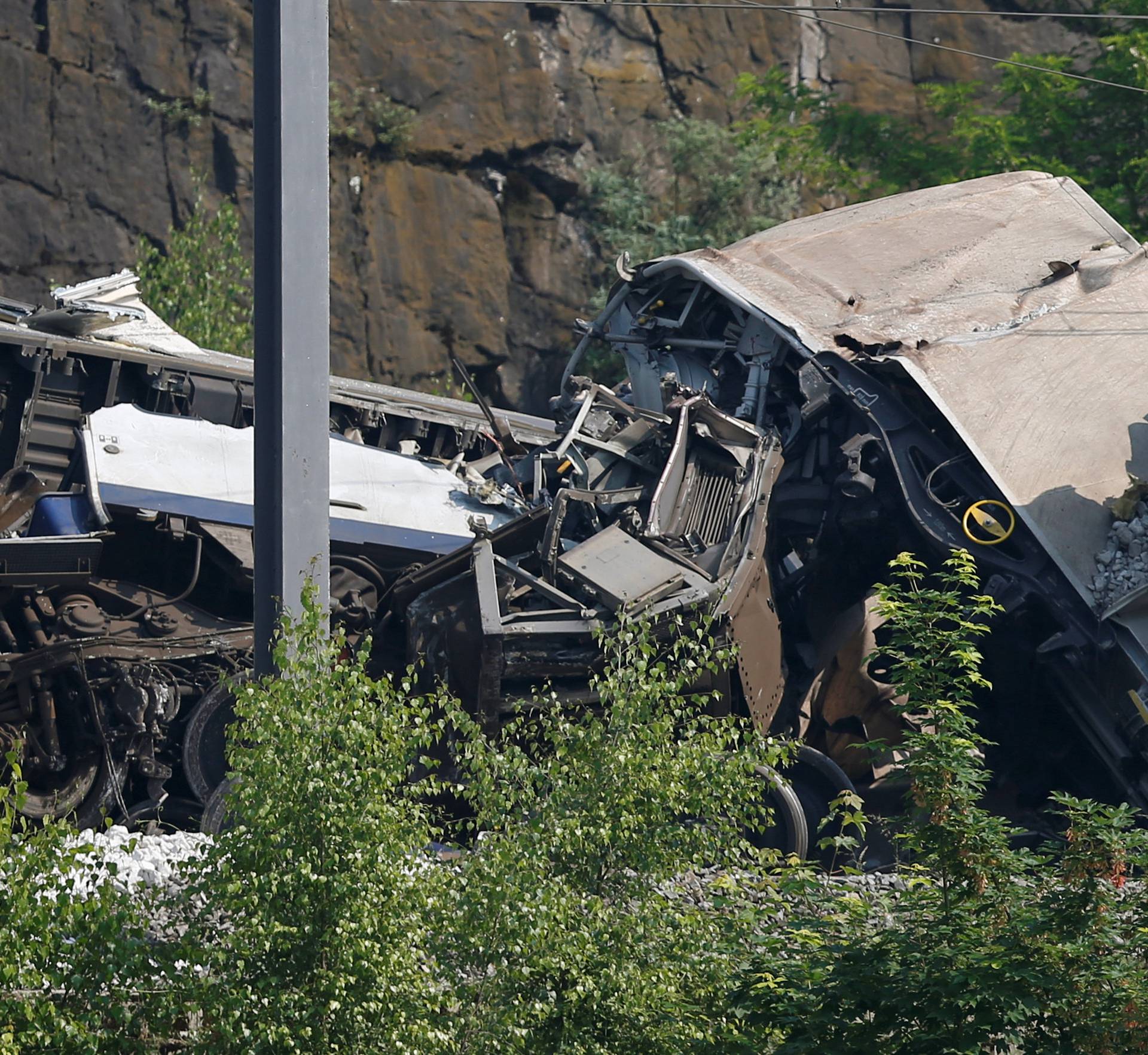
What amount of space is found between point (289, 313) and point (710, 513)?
12.3 ft

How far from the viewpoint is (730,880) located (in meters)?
5.22

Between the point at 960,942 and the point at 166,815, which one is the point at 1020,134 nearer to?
the point at 166,815

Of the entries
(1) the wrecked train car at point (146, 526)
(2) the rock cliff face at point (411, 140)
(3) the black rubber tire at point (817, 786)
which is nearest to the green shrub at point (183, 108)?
(2) the rock cliff face at point (411, 140)

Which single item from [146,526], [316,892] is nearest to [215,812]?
[146,526]

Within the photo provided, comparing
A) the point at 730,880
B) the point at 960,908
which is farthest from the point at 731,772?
the point at 960,908

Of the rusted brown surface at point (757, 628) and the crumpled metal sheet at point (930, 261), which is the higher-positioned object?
the crumpled metal sheet at point (930, 261)

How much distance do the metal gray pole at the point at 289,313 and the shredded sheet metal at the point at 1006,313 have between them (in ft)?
14.6

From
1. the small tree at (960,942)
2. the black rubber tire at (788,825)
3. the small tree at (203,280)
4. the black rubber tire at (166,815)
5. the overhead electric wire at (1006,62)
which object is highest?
the overhead electric wire at (1006,62)

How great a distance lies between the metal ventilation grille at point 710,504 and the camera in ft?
29.8

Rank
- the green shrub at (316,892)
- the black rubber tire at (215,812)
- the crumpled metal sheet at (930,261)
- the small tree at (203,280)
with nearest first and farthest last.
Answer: the green shrub at (316,892) < the black rubber tire at (215,812) < the crumpled metal sheet at (930,261) < the small tree at (203,280)

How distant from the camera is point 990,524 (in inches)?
351

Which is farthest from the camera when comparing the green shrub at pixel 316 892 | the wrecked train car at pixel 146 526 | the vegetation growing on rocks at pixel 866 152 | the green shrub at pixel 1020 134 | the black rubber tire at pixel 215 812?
the vegetation growing on rocks at pixel 866 152

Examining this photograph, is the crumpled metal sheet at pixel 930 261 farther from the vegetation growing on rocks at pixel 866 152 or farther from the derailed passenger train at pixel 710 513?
the vegetation growing on rocks at pixel 866 152

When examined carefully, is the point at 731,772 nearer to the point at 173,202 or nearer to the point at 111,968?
the point at 111,968
